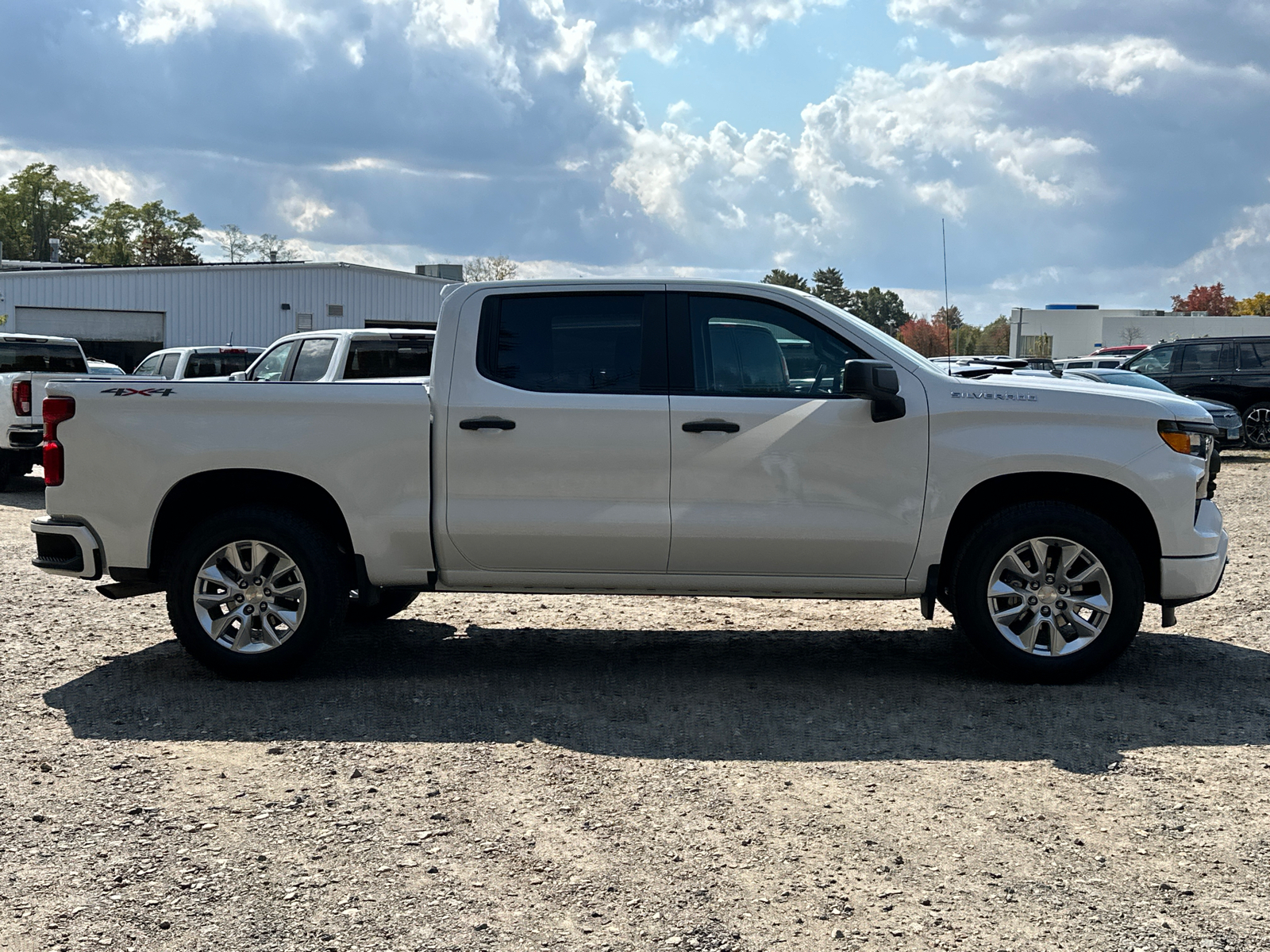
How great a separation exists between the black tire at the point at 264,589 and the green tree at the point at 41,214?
342 feet

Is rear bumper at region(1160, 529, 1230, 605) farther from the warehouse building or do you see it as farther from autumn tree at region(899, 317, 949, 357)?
autumn tree at region(899, 317, 949, 357)

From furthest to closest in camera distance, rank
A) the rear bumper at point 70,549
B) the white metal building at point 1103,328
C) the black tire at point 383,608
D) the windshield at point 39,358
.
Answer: the white metal building at point 1103,328, the windshield at point 39,358, the black tire at point 383,608, the rear bumper at point 70,549

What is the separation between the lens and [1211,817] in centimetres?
447

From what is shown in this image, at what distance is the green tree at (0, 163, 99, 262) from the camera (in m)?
100

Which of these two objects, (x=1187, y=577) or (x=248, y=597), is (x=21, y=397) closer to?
Answer: (x=248, y=597)

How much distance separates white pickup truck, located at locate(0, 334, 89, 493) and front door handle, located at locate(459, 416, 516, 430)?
9313 millimetres

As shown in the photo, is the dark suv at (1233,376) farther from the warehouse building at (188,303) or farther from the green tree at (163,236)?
the green tree at (163,236)

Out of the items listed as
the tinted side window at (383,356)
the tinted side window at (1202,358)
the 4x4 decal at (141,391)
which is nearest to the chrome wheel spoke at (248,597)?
the 4x4 decal at (141,391)

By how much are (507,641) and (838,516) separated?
2.29 metres

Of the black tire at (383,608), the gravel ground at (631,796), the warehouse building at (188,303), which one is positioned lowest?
the gravel ground at (631,796)

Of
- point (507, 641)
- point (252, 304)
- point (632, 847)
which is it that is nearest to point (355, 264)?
point (252, 304)

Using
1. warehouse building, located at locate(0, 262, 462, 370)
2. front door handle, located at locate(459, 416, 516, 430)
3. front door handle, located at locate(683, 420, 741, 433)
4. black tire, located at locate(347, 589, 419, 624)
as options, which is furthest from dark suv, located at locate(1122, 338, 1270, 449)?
warehouse building, located at locate(0, 262, 462, 370)

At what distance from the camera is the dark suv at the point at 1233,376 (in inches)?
862

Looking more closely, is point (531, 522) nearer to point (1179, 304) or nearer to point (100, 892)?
point (100, 892)
